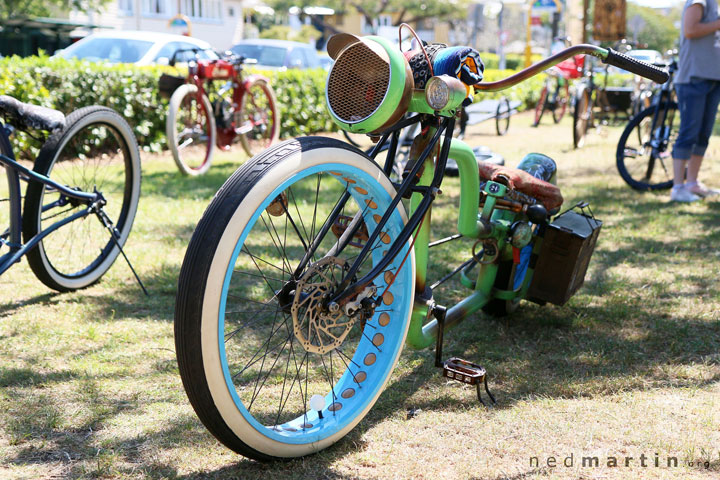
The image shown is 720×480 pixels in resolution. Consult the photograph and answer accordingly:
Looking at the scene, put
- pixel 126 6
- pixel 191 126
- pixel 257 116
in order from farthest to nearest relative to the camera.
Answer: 1. pixel 126 6
2. pixel 257 116
3. pixel 191 126

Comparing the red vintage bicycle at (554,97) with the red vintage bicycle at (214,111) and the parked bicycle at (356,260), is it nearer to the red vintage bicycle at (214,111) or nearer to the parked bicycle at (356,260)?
the red vintage bicycle at (214,111)

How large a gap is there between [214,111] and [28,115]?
16.8ft

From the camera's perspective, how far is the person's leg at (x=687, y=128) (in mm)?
6227

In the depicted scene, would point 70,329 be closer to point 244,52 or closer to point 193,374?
point 193,374

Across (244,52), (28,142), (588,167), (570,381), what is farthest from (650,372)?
(244,52)

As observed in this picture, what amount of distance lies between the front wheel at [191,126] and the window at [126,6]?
105 feet

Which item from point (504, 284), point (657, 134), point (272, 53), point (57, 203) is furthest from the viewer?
point (272, 53)

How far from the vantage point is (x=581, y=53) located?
116 inches

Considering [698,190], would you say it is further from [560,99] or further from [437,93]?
[560,99]

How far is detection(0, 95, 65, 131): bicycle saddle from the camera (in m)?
3.53

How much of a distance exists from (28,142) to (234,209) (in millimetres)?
6925

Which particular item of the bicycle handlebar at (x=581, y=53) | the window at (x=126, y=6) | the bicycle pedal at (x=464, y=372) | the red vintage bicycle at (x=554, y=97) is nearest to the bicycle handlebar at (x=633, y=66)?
the bicycle handlebar at (x=581, y=53)

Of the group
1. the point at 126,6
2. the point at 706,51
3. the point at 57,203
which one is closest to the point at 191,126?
the point at 57,203

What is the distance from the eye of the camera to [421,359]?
131 inches
